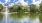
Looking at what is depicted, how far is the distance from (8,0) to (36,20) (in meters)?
0.41

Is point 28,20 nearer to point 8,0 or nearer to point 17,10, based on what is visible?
point 17,10

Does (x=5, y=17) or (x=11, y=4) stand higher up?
(x=11, y=4)

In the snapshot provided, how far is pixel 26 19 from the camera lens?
46.4 inches

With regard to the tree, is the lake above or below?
below

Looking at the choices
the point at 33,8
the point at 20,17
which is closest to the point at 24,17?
the point at 20,17

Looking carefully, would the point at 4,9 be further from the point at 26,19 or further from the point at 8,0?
the point at 26,19

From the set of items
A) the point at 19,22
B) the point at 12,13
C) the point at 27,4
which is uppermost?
the point at 27,4

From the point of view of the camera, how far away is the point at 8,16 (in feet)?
3.85

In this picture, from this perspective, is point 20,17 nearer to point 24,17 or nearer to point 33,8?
point 24,17

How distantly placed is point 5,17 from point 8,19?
4cm

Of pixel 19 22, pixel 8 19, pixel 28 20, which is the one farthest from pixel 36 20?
pixel 8 19

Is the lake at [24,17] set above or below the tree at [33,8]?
below

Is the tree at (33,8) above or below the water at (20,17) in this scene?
above

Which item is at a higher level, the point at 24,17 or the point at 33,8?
the point at 33,8
